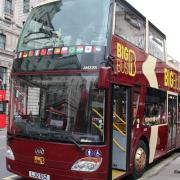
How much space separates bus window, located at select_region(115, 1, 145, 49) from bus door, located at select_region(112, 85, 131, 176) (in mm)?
1174

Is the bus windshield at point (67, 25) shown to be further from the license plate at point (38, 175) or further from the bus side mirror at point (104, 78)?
the license plate at point (38, 175)

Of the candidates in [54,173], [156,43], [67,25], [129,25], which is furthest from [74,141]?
[156,43]

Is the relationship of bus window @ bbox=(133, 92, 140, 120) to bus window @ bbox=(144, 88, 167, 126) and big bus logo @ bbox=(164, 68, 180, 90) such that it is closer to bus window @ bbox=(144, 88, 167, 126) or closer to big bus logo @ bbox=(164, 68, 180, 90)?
bus window @ bbox=(144, 88, 167, 126)

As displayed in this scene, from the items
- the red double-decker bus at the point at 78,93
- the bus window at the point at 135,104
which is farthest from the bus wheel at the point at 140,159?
the bus window at the point at 135,104

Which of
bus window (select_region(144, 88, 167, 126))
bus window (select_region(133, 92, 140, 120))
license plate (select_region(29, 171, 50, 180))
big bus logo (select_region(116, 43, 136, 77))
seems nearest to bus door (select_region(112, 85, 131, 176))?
bus window (select_region(133, 92, 140, 120))

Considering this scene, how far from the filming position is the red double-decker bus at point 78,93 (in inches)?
272

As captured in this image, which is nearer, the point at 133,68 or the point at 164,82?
the point at 133,68

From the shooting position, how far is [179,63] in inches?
542

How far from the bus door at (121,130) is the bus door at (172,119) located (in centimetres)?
327

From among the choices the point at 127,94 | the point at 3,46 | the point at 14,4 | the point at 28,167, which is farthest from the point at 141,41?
the point at 14,4

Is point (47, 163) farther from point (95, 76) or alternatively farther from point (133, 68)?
point (133, 68)

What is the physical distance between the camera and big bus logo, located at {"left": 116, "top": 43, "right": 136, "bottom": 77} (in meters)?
7.63

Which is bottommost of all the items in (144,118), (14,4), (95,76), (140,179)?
(140,179)

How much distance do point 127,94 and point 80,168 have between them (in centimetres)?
210
